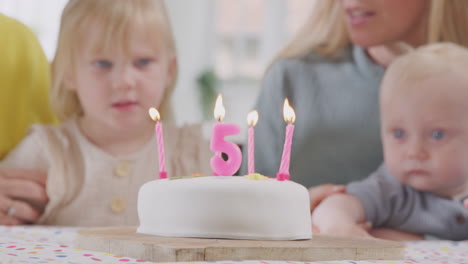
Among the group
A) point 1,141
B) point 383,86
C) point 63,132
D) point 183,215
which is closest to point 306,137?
point 383,86

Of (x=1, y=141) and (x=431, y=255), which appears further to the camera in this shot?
(x=1, y=141)

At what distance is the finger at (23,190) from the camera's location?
65.0 inches

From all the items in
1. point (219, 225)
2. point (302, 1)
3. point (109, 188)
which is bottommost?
point (109, 188)

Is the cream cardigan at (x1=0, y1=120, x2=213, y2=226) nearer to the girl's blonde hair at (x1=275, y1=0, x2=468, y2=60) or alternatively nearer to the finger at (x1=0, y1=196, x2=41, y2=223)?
the finger at (x1=0, y1=196, x2=41, y2=223)

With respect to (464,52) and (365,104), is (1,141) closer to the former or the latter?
(365,104)

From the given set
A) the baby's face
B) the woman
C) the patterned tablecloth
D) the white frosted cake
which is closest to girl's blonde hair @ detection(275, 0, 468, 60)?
the woman

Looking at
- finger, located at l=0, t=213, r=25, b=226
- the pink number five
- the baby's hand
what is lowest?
finger, located at l=0, t=213, r=25, b=226

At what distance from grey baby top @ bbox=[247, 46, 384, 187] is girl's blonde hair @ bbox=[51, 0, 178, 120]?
0.38 meters

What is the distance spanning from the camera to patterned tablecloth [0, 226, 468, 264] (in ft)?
2.83

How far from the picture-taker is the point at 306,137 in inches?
79.4

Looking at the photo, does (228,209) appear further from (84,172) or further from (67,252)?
(84,172)

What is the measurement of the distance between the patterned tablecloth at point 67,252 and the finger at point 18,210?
8.5 inches

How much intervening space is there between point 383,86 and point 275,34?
4.52m

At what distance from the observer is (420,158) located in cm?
153
